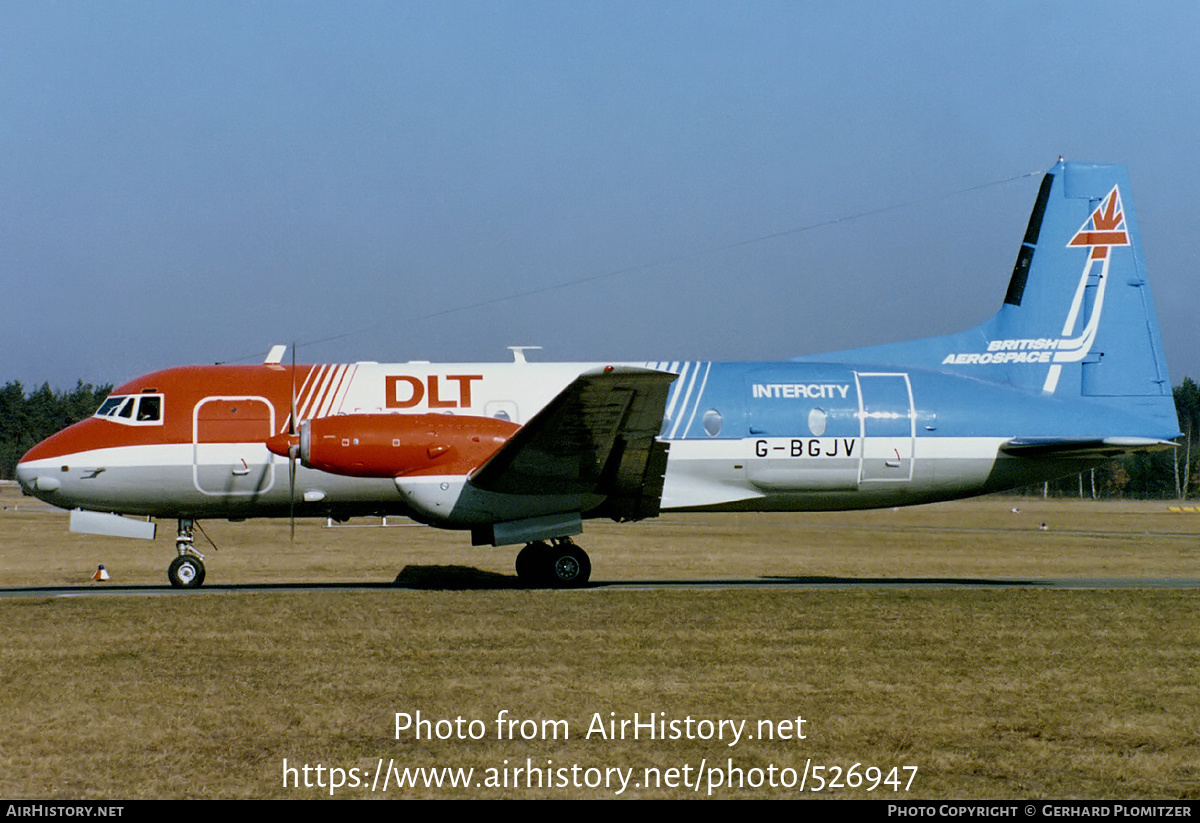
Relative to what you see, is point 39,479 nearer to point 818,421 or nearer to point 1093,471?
point 818,421

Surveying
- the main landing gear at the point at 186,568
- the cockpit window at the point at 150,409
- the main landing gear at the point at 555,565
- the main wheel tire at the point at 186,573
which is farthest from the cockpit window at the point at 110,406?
the main landing gear at the point at 555,565

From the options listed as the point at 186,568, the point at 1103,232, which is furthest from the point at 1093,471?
the point at 186,568

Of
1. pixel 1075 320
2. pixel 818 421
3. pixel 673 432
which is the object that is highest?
pixel 1075 320

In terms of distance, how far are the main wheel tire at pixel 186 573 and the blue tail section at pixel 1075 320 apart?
11.3 m

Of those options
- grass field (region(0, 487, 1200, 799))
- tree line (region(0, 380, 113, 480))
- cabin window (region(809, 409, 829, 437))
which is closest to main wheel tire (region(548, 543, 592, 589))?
grass field (region(0, 487, 1200, 799))

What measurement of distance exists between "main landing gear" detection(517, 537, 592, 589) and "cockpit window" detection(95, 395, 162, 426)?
20.4ft

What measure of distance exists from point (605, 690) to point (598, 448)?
6.33 metres

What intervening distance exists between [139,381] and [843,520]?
1153 inches

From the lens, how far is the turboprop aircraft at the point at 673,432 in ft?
55.0

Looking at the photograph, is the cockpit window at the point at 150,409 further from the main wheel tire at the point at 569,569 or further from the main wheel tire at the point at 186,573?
the main wheel tire at the point at 569,569

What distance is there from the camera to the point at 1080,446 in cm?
1772

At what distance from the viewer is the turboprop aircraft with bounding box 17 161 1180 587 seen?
660 inches

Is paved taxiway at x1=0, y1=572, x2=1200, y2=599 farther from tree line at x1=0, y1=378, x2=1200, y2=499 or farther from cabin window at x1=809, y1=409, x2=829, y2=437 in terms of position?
tree line at x1=0, y1=378, x2=1200, y2=499

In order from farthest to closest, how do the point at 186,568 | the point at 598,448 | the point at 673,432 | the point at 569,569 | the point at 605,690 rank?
the point at 673,432 → the point at 186,568 → the point at 569,569 → the point at 598,448 → the point at 605,690
